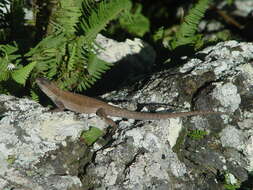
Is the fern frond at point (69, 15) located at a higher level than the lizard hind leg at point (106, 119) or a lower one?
higher

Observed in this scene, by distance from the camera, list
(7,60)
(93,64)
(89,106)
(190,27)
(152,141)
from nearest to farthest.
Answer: (152,141) < (89,106) < (7,60) < (93,64) < (190,27)

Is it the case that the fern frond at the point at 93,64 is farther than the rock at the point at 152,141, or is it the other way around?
the fern frond at the point at 93,64

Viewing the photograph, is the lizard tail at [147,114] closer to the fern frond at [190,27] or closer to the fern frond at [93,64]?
the fern frond at [93,64]

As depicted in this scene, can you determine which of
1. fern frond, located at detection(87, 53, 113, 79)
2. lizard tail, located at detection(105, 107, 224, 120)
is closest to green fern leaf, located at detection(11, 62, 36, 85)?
fern frond, located at detection(87, 53, 113, 79)

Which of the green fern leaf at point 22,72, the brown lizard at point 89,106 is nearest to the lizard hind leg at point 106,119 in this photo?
the brown lizard at point 89,106

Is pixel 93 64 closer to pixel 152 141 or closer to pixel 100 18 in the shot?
pixel 100 18

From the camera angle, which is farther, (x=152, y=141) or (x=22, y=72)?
(x=22, y=72)

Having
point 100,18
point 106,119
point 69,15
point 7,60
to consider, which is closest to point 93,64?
point 100,18

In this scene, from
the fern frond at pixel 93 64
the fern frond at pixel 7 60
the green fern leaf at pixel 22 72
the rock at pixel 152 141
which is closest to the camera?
the rock at pixel 152 141
